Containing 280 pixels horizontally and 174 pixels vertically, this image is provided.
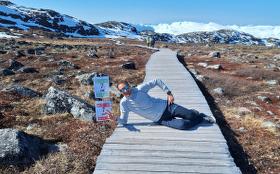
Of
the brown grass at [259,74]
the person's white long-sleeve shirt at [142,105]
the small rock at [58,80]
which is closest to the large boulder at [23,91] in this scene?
the small rock at [58,80]

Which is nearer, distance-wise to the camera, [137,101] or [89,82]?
[137,101]

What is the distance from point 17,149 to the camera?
35.7ft

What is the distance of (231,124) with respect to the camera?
54.2ft

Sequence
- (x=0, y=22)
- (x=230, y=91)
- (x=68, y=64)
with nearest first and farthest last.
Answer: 1. (x=230, y=91)
2. (x=68, y=64)
3. (x=0, y=22)

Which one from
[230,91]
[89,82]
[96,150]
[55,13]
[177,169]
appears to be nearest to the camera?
[177,169]

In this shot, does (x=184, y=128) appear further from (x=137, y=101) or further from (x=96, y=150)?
(x=96, y=150)

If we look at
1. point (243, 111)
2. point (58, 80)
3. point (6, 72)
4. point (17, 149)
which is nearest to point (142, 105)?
point (17, 149)

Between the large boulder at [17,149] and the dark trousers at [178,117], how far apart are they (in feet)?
13.6

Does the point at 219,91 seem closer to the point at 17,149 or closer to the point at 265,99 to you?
the point at 265,99

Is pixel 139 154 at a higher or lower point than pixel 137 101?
lower

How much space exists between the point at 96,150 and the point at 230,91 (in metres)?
14.5

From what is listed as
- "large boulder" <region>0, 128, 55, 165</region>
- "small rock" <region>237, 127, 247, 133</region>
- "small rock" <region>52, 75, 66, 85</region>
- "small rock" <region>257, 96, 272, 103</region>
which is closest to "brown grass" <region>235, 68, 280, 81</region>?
"small rock" <region>257, 96, 272, 103</region>

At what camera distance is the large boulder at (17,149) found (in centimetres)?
1067

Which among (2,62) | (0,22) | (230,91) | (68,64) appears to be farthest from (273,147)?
(0,22)
